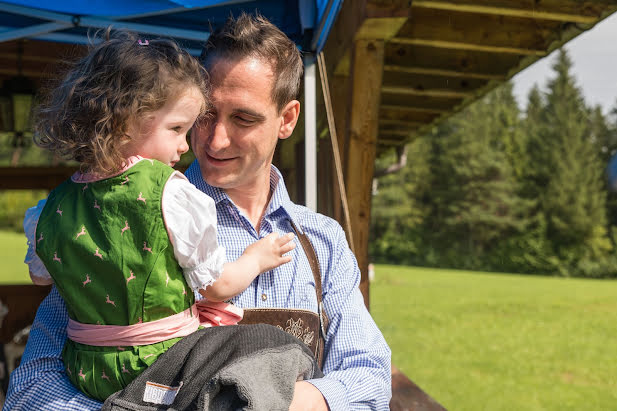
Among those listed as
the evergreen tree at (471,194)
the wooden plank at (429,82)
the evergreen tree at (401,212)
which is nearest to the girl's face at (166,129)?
the wooden plank at (429,82)

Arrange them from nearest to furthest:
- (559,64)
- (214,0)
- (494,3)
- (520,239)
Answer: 1. (214,0)
2. (494,3)
3. (520,239)
4. (559,64)

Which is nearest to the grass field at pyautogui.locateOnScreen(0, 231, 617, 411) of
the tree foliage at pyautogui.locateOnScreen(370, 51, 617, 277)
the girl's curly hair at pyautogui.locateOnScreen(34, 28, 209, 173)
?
the girl's curly hair at pyautogui.locateOnScreen(34, 28, 209, 173)

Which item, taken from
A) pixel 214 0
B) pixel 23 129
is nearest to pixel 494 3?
pixel 214 0

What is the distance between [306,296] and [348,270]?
0.17 meters

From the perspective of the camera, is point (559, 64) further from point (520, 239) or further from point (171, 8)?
point (171, 8)

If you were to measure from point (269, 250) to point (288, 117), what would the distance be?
46cm

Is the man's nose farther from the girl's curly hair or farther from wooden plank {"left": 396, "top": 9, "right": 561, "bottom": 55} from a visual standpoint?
wooden plank {"left": 396, "top": 9, "right": 561, "bottom": 55}

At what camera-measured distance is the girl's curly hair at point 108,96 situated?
1190 millimetres

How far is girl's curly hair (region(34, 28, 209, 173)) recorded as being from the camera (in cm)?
119

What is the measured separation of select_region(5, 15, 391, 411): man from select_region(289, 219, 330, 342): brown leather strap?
14mm

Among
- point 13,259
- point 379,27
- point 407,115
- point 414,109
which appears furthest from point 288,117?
point 13,259

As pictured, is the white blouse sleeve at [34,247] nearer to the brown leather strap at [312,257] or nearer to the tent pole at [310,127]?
the brown leather strap at [312,257]

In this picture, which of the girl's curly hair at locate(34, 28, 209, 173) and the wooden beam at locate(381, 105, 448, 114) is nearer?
the girl's curly hair at locate(34, 28, 209, 173)

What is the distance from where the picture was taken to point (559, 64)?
41.2 m
